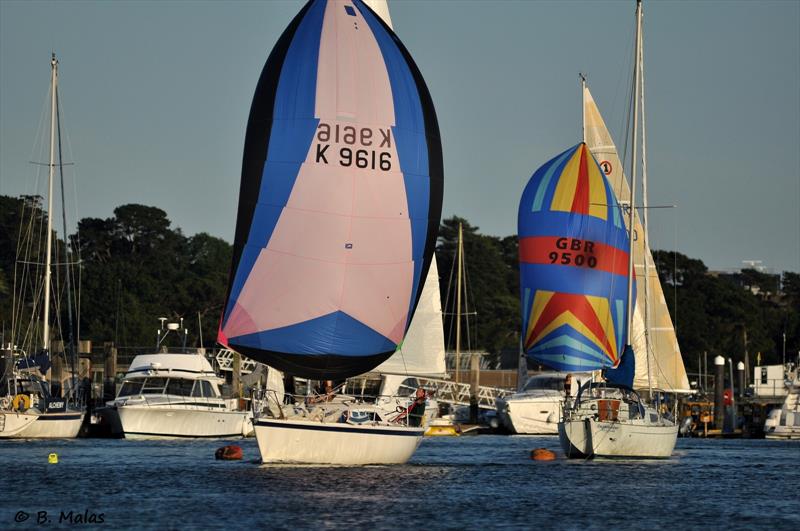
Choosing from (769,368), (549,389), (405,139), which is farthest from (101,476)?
(769,368)

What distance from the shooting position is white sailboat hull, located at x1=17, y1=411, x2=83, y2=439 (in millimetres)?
55438

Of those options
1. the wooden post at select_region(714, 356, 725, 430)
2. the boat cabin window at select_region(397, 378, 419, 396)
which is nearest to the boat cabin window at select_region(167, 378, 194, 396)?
the boat cabin window at select_region(397, 378, 419, 396)

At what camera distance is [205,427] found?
5544 centimetres

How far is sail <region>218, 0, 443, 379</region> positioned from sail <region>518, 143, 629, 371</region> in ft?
50.7

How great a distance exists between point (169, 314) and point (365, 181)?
73.1m

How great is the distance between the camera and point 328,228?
36.6m

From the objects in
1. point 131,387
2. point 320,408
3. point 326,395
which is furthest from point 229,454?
point 131,387

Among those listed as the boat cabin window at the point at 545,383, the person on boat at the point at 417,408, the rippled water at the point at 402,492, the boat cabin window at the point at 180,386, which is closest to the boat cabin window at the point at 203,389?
the boat cabin window at the point at 180,386

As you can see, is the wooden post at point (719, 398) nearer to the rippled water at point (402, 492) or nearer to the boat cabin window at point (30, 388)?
the rippled water at point (402, 492)

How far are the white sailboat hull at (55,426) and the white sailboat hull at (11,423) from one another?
419mm

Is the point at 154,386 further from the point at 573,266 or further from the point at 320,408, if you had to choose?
the point at 320,408

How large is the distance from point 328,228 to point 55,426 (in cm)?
2319

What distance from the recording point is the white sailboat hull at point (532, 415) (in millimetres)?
64250

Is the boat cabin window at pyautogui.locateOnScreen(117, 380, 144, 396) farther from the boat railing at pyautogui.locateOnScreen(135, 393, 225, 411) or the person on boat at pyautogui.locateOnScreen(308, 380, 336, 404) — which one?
the person on boat at pyautogui.locateOnScreen(308, 380, 336, 404)
